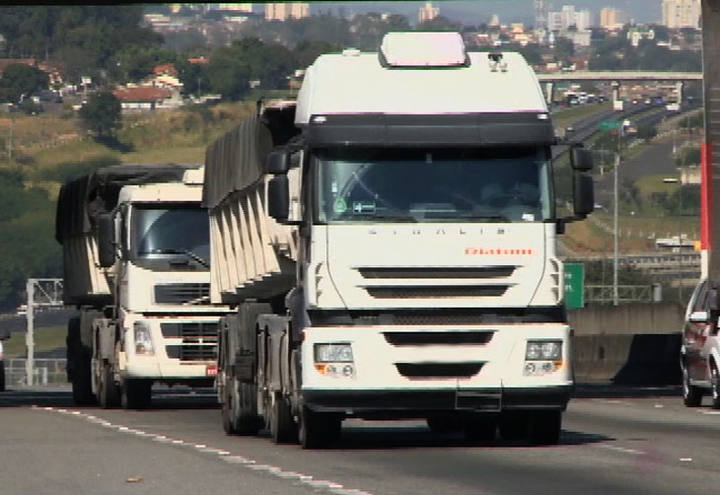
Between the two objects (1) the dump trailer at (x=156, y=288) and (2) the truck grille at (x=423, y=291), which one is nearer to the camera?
(2) the truck grille at (x=423, y=291)

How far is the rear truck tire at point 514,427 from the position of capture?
78.2 feet

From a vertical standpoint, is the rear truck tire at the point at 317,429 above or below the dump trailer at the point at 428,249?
below

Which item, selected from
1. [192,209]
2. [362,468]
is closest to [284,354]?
[362,468]

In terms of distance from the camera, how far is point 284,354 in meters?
23.3

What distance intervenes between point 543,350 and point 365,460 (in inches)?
79.9

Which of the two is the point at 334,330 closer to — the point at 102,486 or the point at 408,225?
the point at 408,225

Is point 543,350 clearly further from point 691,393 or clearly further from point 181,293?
point 181,293

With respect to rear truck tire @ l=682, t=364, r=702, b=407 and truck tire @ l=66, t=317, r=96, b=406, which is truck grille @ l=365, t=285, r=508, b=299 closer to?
rear truck tire @ l=682, t=364, r=702, b=407

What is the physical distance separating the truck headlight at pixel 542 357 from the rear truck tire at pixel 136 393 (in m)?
15.6

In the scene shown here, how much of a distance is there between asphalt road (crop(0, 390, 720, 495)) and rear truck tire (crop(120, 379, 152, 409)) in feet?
20.6

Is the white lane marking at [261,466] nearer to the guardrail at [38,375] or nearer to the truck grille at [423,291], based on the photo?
the truck grille at [423,291]

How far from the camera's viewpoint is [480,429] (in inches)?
968

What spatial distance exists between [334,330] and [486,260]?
1.38 metres

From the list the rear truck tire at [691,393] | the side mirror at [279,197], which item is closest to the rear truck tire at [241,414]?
the side mirror at [279,197]
